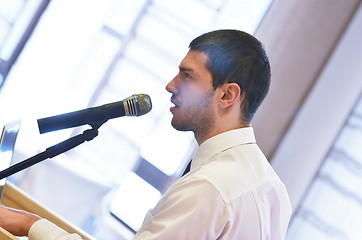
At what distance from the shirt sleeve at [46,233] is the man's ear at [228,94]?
49cm

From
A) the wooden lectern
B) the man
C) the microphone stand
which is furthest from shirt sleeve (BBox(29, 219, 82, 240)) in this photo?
the wooden lectern

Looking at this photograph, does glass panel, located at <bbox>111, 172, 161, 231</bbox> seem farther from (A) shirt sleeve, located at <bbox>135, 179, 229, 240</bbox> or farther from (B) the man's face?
(A) shirt sleeve, located at <bbox>135, 179, 229, 240</bbox>

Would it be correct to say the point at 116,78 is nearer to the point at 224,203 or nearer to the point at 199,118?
the point at 199,118

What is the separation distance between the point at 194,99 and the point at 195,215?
35 centimetres

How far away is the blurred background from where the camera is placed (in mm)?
3139

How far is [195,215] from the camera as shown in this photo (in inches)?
50.1

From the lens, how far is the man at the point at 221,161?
4.21 feet

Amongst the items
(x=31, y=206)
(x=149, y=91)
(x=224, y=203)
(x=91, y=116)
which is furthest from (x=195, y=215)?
(x=149, y=91)

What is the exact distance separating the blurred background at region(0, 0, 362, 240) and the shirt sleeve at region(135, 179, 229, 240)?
191 centimetres

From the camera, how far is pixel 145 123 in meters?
3.41

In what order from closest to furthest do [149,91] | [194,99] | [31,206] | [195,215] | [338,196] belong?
[195,215], [194,99], [31,206], [338,196], [149,91]

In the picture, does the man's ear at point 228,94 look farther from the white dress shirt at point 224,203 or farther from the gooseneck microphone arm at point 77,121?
the gooseneck microphone arm at point 77,121

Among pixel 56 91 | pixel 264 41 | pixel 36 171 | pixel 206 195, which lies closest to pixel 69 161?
pixel 36 171

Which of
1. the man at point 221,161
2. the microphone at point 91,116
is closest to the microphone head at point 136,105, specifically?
the microphone at point 91,116
